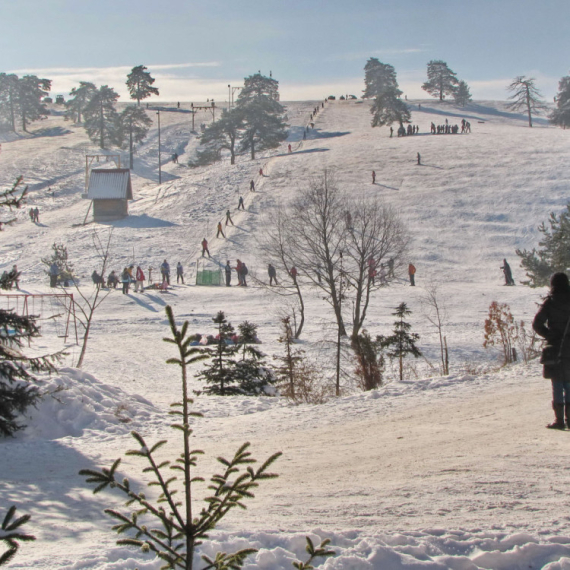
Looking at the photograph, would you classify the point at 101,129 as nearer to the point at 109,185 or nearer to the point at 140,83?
the point at 140,83

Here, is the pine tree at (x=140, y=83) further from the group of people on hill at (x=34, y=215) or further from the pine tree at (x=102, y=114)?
the group of people on hill at (x=34, y=215)

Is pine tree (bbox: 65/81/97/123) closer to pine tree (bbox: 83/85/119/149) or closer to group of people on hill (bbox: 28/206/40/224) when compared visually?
pine tree (bbox: 83/85/119/149)

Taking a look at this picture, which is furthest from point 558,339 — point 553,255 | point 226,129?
point 226,129

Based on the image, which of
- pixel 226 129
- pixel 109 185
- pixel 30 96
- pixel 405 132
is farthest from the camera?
pixel 30 96

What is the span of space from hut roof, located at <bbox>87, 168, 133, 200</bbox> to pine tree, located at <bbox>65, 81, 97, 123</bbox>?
56.4 meters

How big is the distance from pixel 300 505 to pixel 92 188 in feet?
168

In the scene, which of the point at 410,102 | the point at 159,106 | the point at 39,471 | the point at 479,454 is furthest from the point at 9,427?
the point at 159,106

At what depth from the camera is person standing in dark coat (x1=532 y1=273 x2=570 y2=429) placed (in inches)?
280

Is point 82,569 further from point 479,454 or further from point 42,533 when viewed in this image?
point 479,454

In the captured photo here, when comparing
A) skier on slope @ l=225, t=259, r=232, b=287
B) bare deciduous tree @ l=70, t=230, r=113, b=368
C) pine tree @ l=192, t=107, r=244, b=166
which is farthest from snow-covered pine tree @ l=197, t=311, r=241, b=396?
pine tree @ l=192, t=107, r=244, b=166

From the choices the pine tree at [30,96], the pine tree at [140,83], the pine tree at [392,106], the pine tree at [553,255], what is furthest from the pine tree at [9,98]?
the pine tree at [553,255]

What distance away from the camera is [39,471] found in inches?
274

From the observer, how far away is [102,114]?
8288 centimetres

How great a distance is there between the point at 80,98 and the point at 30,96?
895cm
